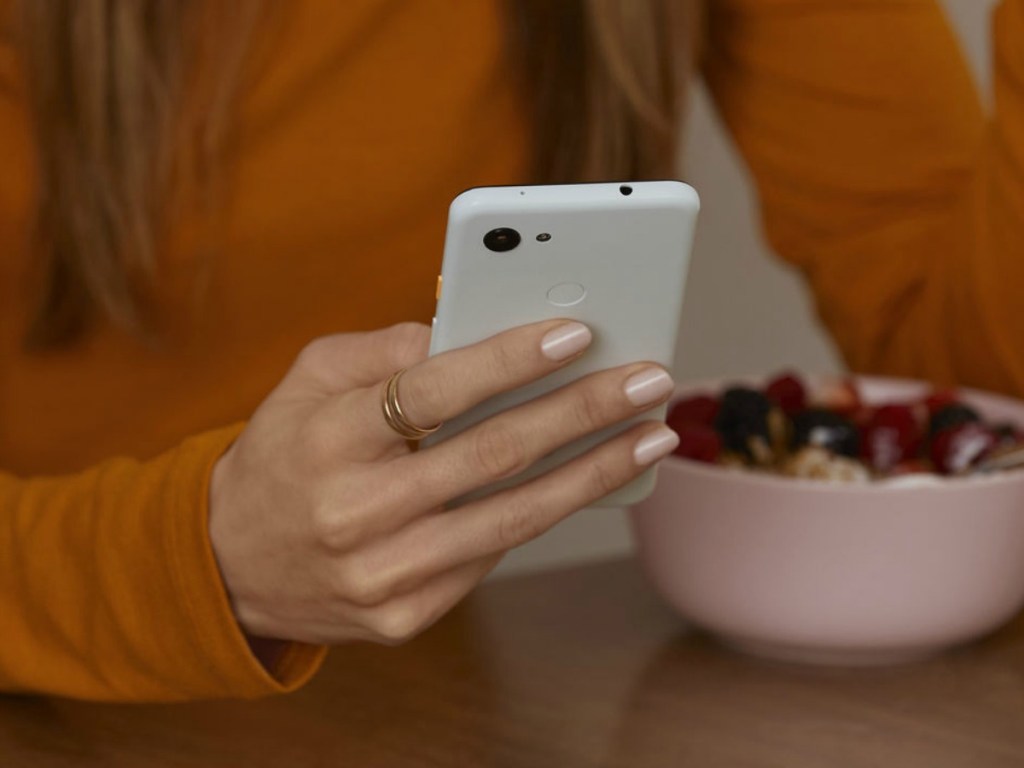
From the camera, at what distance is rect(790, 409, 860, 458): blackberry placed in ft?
2.46

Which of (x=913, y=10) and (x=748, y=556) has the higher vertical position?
(x=913, y=10)

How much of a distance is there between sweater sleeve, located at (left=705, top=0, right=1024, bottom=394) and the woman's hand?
50 cm

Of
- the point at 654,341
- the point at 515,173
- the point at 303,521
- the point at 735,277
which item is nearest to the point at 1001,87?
the point at 515,173

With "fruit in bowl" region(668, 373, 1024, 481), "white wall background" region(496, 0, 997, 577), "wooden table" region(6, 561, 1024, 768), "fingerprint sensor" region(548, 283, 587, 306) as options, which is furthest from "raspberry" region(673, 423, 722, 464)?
"white wall background" region(496, 0, 997, 577)

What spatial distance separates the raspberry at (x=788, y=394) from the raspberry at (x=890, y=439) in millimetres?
49

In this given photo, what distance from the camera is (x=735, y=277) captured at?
5.53ft

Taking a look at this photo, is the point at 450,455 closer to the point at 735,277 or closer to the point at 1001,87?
the point at 1001,87

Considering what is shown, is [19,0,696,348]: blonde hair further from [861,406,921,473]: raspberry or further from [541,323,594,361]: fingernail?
[541,323,594,361]: fingernail

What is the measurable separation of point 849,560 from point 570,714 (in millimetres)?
164

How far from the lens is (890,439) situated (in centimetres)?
76

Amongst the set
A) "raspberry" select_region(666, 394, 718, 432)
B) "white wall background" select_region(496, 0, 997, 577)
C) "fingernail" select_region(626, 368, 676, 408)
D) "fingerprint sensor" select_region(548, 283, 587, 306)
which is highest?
"fingerprint sensor" select_region(548, 283, 587, 306)

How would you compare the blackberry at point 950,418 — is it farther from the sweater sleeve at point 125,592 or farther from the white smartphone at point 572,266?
the sweater sleeve at point 125,592

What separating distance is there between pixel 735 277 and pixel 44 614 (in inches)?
46.2

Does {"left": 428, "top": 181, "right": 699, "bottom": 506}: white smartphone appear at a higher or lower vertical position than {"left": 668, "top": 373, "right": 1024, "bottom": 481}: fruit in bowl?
higher
